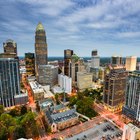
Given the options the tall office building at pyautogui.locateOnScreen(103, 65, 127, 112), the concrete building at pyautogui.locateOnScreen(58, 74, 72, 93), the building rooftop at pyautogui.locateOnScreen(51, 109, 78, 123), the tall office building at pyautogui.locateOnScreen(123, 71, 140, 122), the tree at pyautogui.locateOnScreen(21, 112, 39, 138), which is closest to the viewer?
the tree at pyautogui.locateOnScreen(21, 112, 39, 138)

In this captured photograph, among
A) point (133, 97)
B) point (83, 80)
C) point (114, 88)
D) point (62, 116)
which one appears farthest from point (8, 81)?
point (133, 97)

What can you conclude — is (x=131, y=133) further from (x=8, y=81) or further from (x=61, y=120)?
(x=8, y=81)

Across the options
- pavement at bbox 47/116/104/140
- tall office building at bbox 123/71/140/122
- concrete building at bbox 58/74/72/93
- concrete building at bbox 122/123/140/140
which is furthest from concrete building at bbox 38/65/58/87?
concrete building at bbox 122/123/140/140

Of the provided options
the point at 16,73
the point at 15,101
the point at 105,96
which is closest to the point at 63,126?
the point at 105,96

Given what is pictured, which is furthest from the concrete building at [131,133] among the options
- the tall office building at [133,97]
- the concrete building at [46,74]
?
the concrete building at [46,74]

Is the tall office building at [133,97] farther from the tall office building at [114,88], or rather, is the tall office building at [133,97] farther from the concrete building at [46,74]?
the concrete building at [46,74]

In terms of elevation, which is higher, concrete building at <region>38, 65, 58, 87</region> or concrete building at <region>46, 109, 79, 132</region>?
concrete building at <region>38, 65, 58, 87</region>

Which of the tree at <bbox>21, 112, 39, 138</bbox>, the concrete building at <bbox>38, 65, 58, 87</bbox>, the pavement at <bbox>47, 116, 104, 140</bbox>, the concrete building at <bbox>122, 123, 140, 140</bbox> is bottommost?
the pavement at <bbox>47, 116, 104, 140</bbox>

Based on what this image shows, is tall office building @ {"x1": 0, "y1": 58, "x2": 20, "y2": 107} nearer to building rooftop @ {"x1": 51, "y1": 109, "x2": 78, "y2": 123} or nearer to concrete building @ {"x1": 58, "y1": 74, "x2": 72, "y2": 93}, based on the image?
building rooftop @ {"x1": 51, "y1": 109, "x2": 78, "y2": 123}
